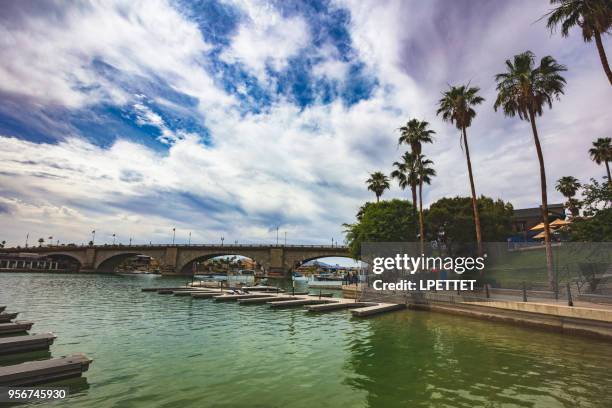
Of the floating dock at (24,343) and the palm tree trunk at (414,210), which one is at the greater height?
the palm tree trunk at (414,210)

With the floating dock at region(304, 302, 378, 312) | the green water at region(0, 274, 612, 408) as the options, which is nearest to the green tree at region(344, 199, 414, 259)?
the floating dock at region(304, 302, 378, 312)

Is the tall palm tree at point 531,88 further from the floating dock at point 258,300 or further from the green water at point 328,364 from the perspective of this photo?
the floating dock at point 258,300

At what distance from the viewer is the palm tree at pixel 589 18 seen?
2038cm

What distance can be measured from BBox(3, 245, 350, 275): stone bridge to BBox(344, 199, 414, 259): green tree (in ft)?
144

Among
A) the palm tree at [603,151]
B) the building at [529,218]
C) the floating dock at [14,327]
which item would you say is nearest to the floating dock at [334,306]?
the floating dock at [14,327]

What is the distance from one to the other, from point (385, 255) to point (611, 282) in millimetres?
24807

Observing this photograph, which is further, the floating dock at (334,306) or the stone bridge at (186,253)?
the stone bridge at (186,253)

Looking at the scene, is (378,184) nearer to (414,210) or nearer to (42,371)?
(414,210)

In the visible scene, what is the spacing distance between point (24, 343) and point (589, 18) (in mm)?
38302

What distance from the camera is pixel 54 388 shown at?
33.6 ft

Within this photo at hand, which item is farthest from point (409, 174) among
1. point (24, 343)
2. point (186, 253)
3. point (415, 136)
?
point (186, 253)

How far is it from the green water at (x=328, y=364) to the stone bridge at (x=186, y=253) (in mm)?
73436

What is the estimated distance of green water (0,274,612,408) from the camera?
9820 mm

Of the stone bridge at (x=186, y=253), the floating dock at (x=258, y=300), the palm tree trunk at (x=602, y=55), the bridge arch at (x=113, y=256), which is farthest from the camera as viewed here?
the bridge arch at (x=113, y=256)
